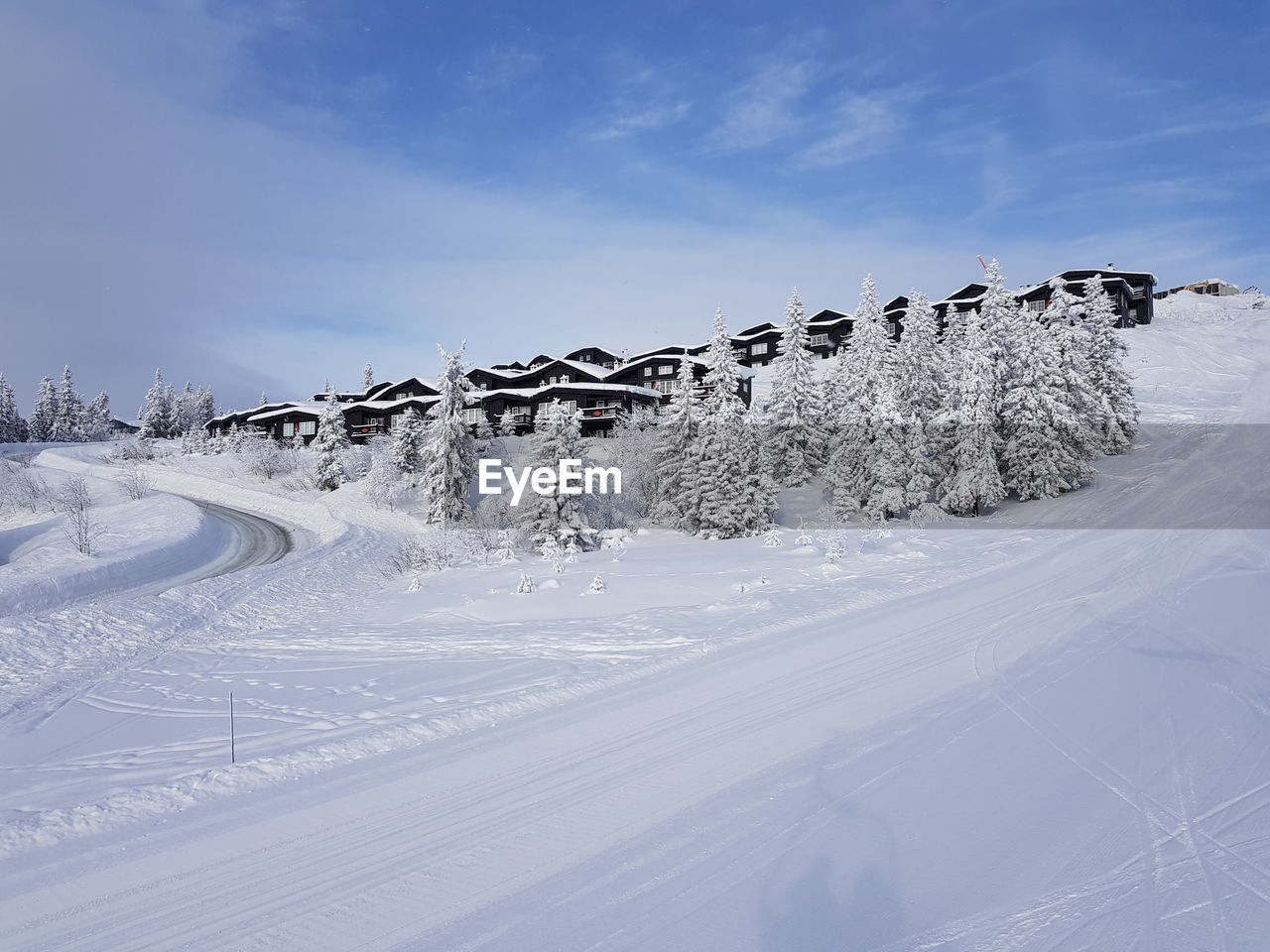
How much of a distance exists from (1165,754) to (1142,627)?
5.35m

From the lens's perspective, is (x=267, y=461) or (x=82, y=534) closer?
(x=82, y=534)

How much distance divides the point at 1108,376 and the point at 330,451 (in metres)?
50.7

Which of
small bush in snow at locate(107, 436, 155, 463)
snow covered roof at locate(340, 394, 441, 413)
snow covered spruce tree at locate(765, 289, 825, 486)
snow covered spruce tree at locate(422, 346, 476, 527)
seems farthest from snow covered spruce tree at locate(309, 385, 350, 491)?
snow covered spruce tree at locate(765, 289, 825, 486)

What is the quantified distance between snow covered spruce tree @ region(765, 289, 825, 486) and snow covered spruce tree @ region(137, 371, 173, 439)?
3231 inches

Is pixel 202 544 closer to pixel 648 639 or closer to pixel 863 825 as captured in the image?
pixel 648 639

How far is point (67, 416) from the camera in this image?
87000 mm

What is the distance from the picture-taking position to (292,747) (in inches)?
279

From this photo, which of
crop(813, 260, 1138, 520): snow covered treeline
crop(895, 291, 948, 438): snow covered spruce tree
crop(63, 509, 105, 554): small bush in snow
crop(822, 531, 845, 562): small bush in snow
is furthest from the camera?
crop(895, 291, 948, 438): snow covered spruce tree

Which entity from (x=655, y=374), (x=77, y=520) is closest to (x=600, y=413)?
(x=655, y=374)

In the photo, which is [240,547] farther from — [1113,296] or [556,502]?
[1113,296]

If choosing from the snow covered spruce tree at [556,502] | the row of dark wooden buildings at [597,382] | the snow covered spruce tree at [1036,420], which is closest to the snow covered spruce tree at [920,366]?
the snow covered spruce tree at [1036,420]

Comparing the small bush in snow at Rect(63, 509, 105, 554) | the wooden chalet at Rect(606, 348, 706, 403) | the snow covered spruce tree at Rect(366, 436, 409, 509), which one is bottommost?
the small bush in snow at Rect(63, 509, 105, 554)

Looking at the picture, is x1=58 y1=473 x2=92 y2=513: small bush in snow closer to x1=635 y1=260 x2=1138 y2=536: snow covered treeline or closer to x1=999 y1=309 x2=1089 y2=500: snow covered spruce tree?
x1=635 y1=260 x2=1138 y2=536: snow covered treeline

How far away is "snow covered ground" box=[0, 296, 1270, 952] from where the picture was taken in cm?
416
